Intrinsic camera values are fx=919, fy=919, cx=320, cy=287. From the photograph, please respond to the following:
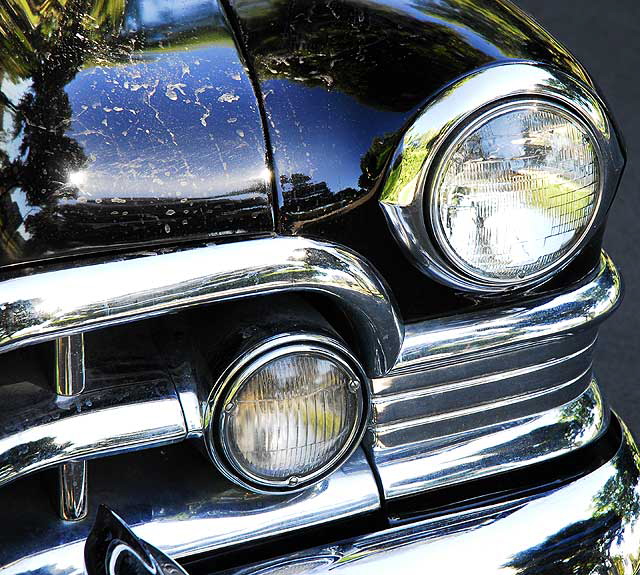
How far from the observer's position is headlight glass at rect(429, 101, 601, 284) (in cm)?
118

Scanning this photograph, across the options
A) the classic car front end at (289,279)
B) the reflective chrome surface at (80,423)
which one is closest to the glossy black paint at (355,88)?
the classic car front end at (289,279)

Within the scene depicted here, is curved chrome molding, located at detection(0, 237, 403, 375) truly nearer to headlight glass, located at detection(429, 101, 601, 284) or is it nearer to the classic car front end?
the classic car front end

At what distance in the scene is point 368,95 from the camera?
3.94ft

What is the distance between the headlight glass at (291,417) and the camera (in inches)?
47.9

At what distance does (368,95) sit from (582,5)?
13.0 ft

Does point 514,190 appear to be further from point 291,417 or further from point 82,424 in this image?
point 82,424

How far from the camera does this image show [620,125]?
3770 mm

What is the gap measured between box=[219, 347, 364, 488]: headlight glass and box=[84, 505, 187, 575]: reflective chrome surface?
19 cm

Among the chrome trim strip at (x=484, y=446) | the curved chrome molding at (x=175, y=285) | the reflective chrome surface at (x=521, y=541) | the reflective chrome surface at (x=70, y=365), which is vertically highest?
the curved chrome molding at (x=175, y=285)

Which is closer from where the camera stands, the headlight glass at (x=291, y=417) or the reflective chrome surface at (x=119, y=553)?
the reflective chrome surface at (x=119, y=553)

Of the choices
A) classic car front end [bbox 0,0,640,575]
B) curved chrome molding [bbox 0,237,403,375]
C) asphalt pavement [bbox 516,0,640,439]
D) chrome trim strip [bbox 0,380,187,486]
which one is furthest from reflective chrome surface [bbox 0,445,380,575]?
asphalt pavement [bbox 516,0,640,439]

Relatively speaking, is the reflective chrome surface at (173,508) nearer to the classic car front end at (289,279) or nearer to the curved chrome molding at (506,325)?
the classic car front end at (289,279)

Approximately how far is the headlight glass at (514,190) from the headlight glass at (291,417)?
0.77 feet

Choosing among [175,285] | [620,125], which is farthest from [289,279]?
[620,125]
